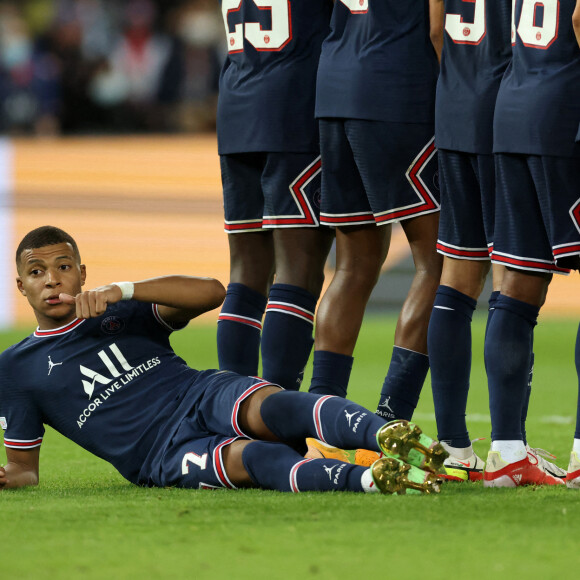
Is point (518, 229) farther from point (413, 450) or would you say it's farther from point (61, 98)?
point (61, 98)

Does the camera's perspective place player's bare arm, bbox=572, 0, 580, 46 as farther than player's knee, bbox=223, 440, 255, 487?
No

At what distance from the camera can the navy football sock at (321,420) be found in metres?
3.07

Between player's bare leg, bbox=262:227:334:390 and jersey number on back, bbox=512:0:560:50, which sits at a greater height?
jersey number on back, bbox=512:0:560:50

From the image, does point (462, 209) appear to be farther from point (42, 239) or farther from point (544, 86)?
point (42, 239)

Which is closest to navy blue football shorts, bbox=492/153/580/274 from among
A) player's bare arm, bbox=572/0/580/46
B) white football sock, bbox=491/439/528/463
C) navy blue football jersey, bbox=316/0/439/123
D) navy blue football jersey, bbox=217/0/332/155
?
player's bare arm, bbox=572/0/580/46

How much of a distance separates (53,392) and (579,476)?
1.61 m

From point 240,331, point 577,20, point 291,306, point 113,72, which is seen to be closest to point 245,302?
point 240,331

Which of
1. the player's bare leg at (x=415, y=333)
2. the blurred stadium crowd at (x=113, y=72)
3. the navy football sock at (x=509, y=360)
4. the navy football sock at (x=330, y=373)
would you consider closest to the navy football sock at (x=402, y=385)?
the player's bare leg at (x=415, y=333)

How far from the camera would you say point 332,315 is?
396 cm

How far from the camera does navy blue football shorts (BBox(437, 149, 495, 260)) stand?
11.8 ft

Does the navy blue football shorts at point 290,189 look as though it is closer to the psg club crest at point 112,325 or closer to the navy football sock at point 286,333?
the navy football sock at point 286,333

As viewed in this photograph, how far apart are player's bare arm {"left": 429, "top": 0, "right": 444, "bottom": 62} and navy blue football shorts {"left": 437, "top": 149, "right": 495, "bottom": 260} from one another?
0.39 metres

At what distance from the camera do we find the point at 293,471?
3166 millimetres

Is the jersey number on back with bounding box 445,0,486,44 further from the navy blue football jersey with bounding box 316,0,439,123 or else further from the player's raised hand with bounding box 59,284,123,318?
the player's raised hand with bounding box 59,284,123,318
